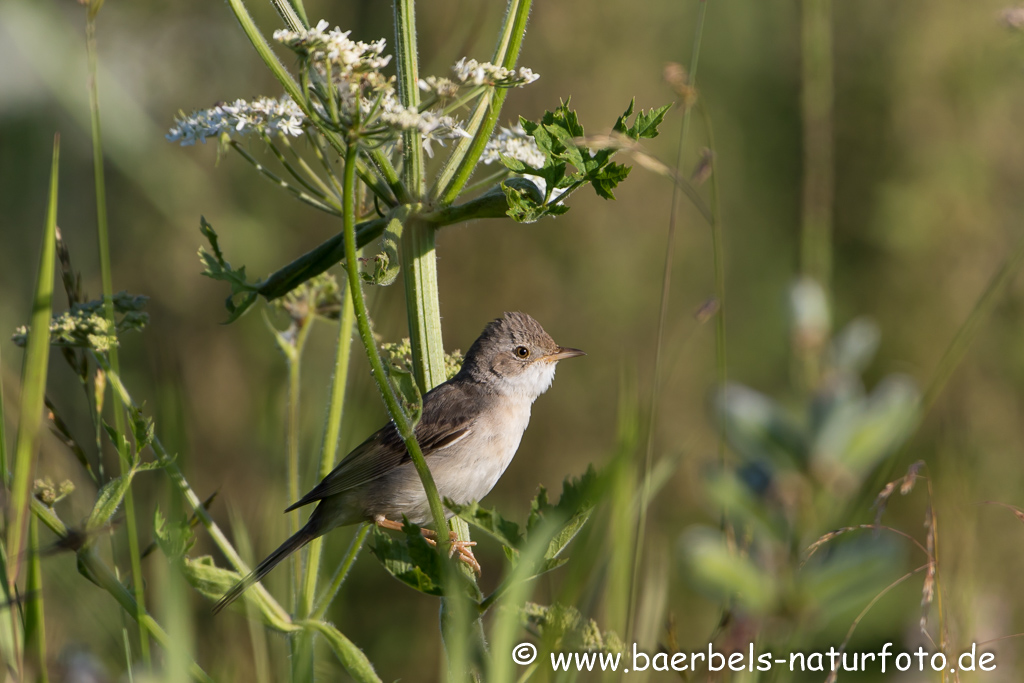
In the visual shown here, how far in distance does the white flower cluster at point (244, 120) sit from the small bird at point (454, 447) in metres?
0.91

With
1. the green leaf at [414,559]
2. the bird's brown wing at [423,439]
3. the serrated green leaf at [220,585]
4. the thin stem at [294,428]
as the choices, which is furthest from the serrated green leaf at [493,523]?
the bird's brown wing at [423,439]

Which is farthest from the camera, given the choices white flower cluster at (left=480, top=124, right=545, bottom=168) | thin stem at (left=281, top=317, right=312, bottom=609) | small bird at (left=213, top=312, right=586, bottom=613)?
small bird at (left=213, top=312, right=586, bottom=613)

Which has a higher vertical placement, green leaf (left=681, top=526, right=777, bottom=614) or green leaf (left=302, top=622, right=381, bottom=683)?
green leaf (left=302, top=622, right=381, bottom=683)

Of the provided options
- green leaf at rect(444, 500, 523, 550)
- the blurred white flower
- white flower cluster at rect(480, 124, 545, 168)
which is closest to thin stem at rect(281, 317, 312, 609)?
white flower cluster at rect(480, 124, 545, 168)

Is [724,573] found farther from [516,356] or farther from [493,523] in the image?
[516,356]

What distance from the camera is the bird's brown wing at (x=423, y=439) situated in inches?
112

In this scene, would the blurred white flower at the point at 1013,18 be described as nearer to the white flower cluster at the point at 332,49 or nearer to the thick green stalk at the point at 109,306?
the white flower cluster at the point at 332,49

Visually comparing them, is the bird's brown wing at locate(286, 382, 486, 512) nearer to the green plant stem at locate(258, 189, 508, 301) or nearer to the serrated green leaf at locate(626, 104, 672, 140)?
the green plant stem at locate(258, 189, 508, 301)

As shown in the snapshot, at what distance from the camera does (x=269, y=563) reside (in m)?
2.45

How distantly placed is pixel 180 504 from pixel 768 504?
1484 mm

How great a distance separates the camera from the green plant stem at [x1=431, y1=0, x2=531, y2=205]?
189cm

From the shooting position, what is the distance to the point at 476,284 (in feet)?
20.9

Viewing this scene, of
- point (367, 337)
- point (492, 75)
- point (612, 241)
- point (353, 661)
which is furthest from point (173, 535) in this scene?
point (612, 241)

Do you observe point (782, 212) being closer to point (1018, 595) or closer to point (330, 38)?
point (1018, 595)
